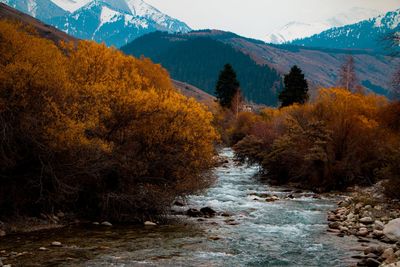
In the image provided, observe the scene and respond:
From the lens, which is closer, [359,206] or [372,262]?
[372,262]

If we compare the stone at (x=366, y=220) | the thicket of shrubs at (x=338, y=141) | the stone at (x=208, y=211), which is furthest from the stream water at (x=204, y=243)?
the thicket of shrubs at (x=338, y=141)

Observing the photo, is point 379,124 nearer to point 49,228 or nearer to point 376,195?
point 376,195

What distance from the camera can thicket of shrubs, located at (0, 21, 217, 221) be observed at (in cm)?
1773

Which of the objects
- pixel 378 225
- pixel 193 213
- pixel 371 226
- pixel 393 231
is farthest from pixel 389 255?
pixel 193 213

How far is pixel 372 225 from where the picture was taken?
20453mm

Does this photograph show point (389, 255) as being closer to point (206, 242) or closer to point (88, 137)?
point (206, 242)

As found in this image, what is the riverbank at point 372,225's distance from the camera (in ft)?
47.5

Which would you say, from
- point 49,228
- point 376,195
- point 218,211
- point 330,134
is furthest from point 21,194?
point 330,134

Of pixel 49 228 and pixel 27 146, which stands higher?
pixel 27 146

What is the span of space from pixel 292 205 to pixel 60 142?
1604cm

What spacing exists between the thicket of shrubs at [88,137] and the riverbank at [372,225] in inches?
301

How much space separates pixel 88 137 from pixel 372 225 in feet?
47.1

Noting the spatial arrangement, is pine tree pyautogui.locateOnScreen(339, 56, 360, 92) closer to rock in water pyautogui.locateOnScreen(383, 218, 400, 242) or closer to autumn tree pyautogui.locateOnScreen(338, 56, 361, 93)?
autumn tree pyautogui.locateOnScreen(338, 56, 361, 93)

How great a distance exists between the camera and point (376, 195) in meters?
26.8
